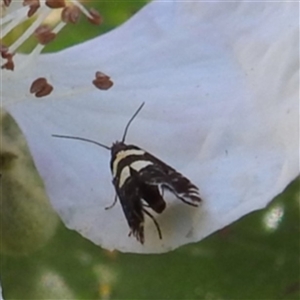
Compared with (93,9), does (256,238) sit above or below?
below

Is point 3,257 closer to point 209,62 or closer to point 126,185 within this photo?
point 126,185

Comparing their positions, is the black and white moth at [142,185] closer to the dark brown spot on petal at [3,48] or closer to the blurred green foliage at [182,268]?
the blurred green foliage at [182,268]

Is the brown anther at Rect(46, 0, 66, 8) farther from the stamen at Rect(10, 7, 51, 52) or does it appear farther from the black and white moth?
the black and white moth

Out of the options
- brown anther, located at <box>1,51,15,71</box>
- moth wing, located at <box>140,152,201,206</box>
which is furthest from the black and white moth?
brown anther, located at <box>1,51,15,71</box>

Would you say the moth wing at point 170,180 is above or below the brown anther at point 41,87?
below

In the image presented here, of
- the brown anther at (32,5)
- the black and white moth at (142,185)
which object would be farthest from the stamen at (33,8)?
the black and white moth at (142,185)

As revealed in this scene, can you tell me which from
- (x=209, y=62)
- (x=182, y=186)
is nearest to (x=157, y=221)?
(x=182, y=186)

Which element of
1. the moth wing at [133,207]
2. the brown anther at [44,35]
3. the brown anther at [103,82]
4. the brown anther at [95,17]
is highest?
the brown anther at [44,35]
